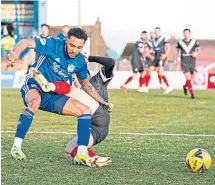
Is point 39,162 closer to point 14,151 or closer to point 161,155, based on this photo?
point 14,151

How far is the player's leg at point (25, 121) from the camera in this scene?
8.24m

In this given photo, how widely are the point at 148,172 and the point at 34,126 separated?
5.87 meters

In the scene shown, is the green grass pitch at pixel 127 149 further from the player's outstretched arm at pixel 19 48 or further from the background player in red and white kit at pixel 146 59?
the background player in red and white kit at pixel 146 59

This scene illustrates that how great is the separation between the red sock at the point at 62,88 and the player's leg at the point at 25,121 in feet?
0.84

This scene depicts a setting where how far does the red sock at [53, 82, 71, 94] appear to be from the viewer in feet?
27.6

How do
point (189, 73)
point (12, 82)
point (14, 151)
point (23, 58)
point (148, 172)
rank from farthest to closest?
point (23, 58), point (12, 82), point (189, 73), point (14, 151), point (148, 172)

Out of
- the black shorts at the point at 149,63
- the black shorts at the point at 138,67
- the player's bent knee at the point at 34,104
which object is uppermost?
the player's bent knee at the point at 34,104

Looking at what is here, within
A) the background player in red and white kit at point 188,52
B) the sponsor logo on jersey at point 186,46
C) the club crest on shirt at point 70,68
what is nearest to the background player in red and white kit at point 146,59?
the background player in red and white kit at point 188,52

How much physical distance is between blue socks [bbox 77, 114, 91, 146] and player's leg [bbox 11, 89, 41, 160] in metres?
0.56

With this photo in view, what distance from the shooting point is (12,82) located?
3089 cm

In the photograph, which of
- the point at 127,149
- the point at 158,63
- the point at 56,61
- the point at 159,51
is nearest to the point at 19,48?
the point at 56,61

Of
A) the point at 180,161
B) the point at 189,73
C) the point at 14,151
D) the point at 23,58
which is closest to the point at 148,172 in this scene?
the point at 180,161

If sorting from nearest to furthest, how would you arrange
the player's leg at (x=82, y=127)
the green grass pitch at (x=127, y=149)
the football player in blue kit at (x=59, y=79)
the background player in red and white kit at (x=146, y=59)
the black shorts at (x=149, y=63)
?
the green grass pitch at (x=127, y=149) → the player's leg at (x=82, y=127) → the football player in blue kit at (x=59, y=79) → the background player in red and white kit at (x=146, y=59) → the black shorts at (x=149, y=63)

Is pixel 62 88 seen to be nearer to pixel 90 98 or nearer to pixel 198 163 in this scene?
pixel 90 98
